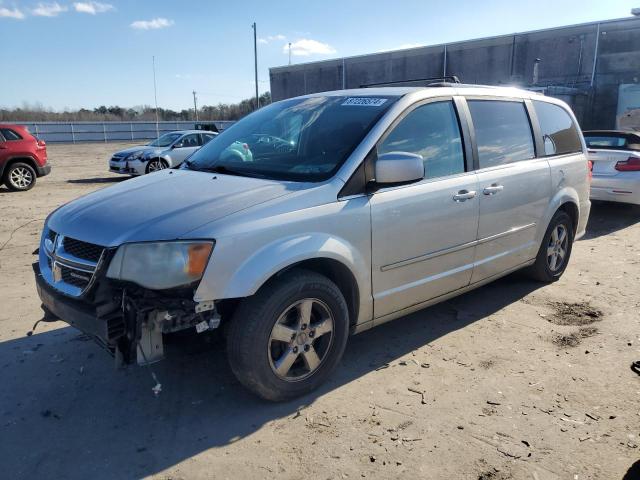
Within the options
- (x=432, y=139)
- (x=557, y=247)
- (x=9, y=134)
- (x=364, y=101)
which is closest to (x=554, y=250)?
(x=557, y=247)

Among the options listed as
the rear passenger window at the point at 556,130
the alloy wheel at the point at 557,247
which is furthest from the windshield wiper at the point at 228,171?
the alloy wheel at the point at 557,247

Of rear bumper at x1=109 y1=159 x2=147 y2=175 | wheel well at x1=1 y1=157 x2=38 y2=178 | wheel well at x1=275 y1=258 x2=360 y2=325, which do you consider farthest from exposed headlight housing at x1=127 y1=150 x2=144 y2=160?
wheel well at x1=275 y1=258 x2=360 y2=325

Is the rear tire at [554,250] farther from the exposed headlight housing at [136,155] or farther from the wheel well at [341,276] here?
the exposed headlight housing at [136,155]

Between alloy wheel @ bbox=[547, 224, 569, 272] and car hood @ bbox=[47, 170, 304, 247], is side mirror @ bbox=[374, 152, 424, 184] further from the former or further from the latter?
alloy wheel @ bbox=[547, 224, 569, 272]

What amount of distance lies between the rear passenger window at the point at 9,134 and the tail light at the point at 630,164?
13540mm

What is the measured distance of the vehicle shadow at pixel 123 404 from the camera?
264cm

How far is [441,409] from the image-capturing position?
3061mm

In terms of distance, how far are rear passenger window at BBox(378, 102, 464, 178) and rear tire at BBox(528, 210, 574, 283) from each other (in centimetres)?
168

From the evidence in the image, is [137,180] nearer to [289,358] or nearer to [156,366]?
[156,366]

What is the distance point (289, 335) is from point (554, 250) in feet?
11.3

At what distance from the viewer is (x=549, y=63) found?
28.5m

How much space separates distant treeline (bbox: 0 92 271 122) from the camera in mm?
52203

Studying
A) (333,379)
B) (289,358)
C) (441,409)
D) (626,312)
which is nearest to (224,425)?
(289,358)

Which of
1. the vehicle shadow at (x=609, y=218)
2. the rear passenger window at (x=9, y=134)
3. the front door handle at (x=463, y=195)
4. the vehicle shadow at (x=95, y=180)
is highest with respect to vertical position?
the rear passenger window at (x=9, y=134)
